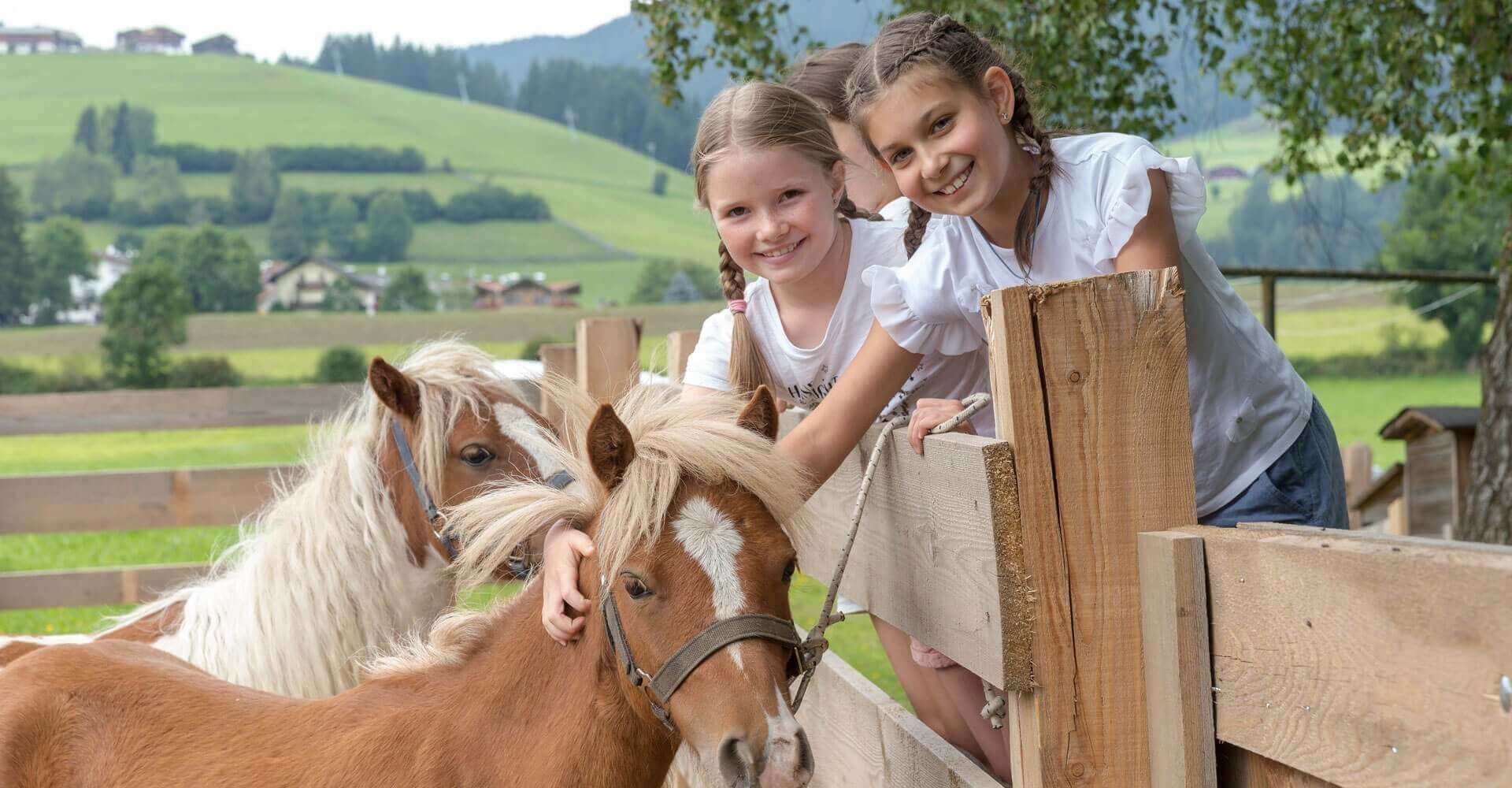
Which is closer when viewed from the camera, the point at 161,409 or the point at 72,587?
the point at 72,587

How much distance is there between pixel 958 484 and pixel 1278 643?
49cm

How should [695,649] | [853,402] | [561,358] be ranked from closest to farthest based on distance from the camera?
1. [695,649]
2. [853,402]
3. [561,358]

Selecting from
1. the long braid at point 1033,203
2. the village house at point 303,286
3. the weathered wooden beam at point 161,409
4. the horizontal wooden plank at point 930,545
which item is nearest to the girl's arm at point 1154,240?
the long braid at point 1033,203

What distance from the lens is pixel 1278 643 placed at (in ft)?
3.74

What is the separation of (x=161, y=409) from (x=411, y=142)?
89256 mm

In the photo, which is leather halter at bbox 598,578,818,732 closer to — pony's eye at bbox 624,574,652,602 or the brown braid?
pony's eye at bbox 624,574,652,602

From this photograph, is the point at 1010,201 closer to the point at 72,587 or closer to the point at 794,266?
the point at 794,266

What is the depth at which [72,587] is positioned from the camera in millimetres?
7086

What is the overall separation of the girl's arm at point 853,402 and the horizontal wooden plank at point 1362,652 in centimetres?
91

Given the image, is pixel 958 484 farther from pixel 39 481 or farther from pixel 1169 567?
pixel 39 481

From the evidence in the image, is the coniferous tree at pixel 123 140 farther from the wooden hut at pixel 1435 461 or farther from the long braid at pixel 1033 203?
the long braid at pixel 1033 203

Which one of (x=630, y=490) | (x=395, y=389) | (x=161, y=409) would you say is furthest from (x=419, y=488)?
(x=161, y=409)

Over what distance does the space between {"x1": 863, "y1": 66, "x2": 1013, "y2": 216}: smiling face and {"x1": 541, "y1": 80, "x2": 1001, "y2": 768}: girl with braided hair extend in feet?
1.28

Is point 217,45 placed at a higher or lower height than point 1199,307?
higher
